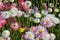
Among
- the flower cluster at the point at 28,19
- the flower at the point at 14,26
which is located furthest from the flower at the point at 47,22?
the flower at the point at 14,26

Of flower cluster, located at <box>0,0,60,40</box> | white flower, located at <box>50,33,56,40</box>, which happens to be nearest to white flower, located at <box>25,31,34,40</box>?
flower cluster, located at <box>0,0,60,40</box>

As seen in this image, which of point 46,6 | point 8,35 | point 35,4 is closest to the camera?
point 8,35

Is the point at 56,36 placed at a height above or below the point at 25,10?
below

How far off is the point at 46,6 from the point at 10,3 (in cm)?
22

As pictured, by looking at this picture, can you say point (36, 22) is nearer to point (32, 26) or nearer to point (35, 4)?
point (32, 26)

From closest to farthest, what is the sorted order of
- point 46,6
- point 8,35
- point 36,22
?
1. point 8,35
2. point 36,22
3. point 46,6

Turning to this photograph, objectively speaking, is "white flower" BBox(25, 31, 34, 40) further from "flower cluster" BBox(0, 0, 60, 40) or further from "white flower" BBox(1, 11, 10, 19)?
"white flower" BBox(1, 11, 10, 19)

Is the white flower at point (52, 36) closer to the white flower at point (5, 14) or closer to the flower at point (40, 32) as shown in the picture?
the flower at point (40, 32)

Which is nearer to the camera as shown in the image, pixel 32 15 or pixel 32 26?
pixel 32 26

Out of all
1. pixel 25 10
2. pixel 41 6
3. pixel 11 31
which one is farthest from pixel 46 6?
pixel 11 31

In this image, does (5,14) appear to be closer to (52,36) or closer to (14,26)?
(14,26)

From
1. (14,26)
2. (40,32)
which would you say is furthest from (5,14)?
(40,32)

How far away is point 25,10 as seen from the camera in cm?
120

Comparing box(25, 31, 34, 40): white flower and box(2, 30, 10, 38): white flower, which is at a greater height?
box(2, 30, 10, 38): white flower
